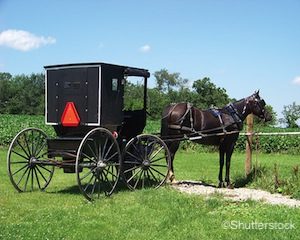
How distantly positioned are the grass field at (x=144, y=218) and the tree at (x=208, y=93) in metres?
54.6

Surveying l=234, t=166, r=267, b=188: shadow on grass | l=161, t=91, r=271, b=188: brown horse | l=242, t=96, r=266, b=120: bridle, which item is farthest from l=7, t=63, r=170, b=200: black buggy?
l=242, t=96, r=266, b=120: bridle

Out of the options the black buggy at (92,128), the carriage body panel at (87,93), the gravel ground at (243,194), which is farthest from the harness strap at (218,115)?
the carriage body panel at (87,93)

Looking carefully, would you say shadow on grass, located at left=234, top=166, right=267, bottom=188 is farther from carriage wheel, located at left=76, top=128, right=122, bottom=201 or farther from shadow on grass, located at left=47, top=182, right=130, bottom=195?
carriage wheel, located at left=76, top=128, right=122, bottom=201

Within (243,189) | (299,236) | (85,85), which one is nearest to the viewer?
(299,236)

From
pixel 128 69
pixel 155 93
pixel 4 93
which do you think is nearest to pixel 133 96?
pixel 128 69

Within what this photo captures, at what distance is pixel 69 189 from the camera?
10836mm

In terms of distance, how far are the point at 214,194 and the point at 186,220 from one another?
2.21 m

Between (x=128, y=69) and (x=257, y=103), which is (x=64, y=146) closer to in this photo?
(x=128, y=69)

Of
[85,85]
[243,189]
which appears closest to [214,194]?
[243,189]

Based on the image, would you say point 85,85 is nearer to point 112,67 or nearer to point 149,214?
point 112,67

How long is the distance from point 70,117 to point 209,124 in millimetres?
3609

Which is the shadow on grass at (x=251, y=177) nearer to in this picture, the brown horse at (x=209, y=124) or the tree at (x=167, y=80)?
the brown horse at (x=209, y=124)

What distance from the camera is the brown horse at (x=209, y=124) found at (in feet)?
36.8

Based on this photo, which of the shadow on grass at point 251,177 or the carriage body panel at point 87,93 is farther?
the shadow on grass at point 251,177
